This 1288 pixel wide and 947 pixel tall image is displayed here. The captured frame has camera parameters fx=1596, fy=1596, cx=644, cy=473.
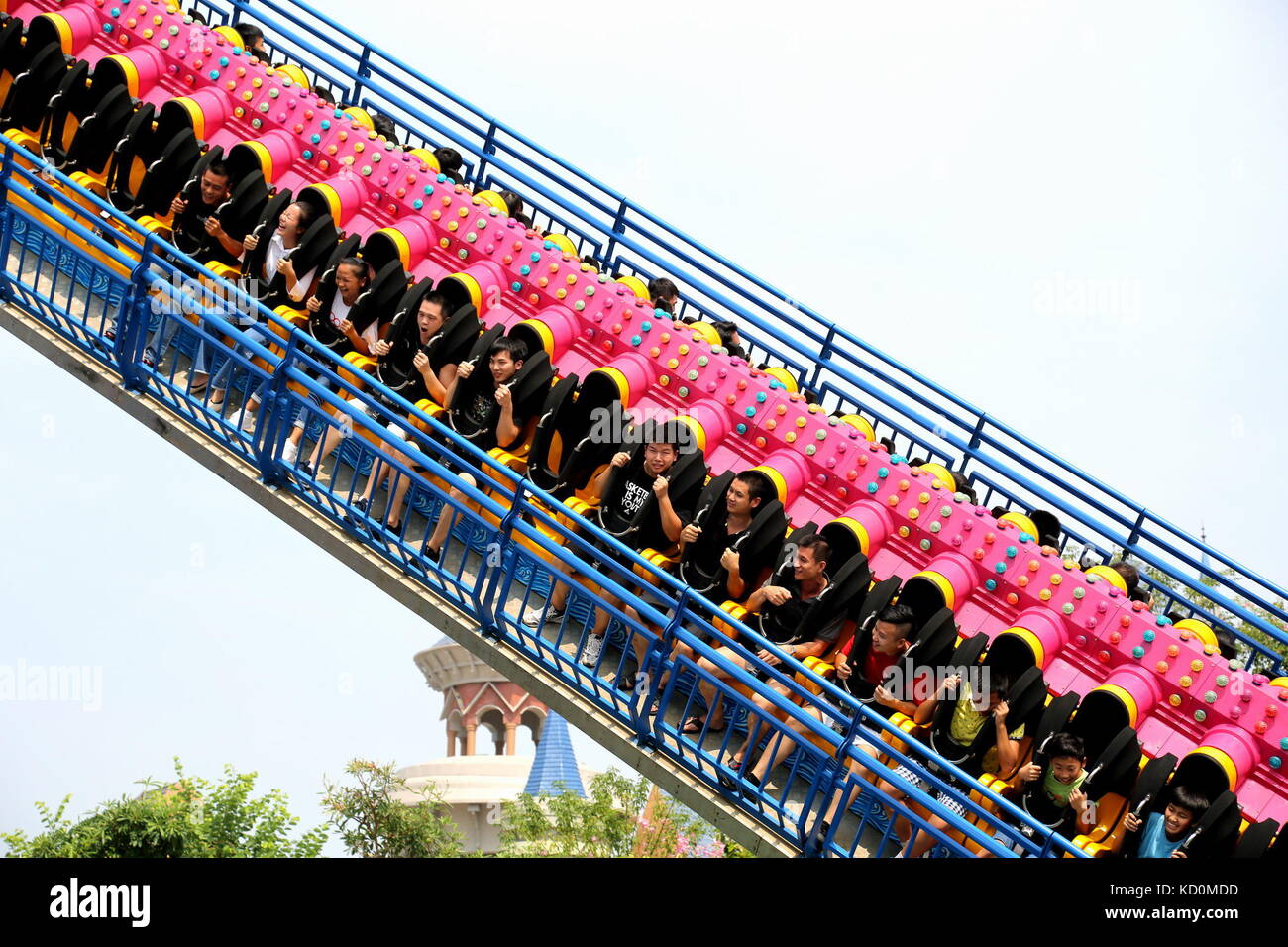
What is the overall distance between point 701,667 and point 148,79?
626 centimetres

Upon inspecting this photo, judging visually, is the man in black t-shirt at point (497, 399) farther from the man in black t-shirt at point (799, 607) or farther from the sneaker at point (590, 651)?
the man in black t-shirt at point (799, 607)

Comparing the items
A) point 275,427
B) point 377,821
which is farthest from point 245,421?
point 377,821

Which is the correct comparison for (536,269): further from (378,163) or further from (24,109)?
(24,109)

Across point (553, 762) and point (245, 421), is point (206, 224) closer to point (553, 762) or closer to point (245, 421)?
point (245, 421)

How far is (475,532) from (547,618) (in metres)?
0.60

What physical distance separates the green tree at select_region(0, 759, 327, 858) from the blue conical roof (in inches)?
433

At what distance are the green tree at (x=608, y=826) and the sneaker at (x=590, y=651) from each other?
32.0 ft

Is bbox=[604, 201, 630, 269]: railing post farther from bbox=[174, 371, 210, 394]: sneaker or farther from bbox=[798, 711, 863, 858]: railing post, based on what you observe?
bbox=[798, 711, 863, 858]: railing post

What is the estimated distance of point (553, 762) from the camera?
28.9 metres

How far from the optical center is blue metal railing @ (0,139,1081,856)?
298 inches

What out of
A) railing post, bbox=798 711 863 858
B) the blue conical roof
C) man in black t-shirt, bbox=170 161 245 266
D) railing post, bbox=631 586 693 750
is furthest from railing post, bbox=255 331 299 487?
the blue conical roof
